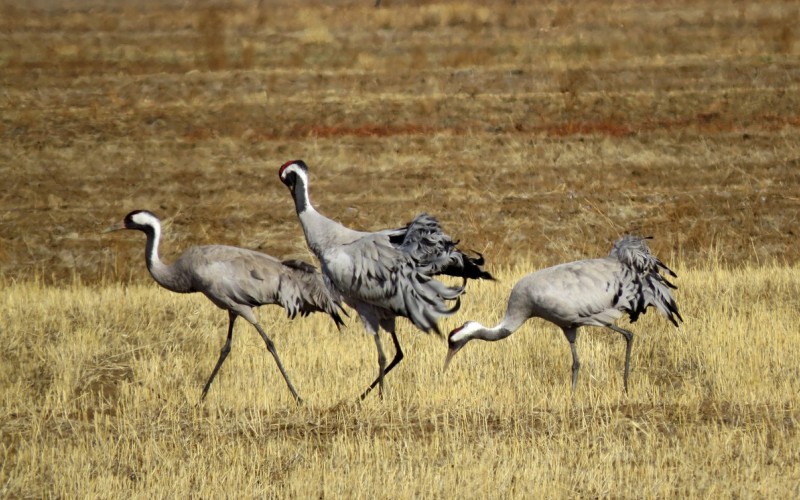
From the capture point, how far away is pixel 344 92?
21.9 m

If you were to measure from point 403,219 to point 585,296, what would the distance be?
28.9ft

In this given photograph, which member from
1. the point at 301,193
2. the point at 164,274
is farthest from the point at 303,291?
the point at 164,274

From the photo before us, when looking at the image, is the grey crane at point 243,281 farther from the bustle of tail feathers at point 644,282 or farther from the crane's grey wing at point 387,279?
the bustle of tail feathers at point 644,282

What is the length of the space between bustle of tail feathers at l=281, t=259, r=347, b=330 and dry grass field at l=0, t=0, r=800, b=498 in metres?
0.46

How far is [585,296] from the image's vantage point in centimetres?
814

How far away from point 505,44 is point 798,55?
5.83 metres

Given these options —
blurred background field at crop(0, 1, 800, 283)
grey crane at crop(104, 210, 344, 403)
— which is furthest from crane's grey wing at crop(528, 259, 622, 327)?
blurred background field at crop(0, 1, 800, 283)

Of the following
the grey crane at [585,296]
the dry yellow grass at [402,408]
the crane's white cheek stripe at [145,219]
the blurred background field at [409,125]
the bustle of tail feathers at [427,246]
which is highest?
the blurred background field at [409,125]

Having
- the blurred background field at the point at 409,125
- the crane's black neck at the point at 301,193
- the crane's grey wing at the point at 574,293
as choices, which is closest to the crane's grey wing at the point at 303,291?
the crane's black neck at the point at 301,193

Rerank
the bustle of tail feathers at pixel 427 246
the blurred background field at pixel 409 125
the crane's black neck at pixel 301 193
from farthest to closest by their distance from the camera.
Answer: the blurred background field at pixel 409 125, the crane's black neck at pixel 301 193, the bustle of tail feathers at pixel 427 246

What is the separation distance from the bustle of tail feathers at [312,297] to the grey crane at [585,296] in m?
1.06

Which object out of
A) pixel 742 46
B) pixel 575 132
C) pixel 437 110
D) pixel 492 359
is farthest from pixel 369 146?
pixel 492 359

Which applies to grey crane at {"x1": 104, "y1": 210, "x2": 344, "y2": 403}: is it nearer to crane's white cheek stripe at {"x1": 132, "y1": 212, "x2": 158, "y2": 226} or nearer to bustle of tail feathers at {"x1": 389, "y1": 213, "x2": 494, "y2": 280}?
crane's white cheek stripe at {"x1": 132, "y1": 212, "x2": 158, "y2": 226}

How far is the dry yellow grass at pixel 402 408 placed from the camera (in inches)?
239
